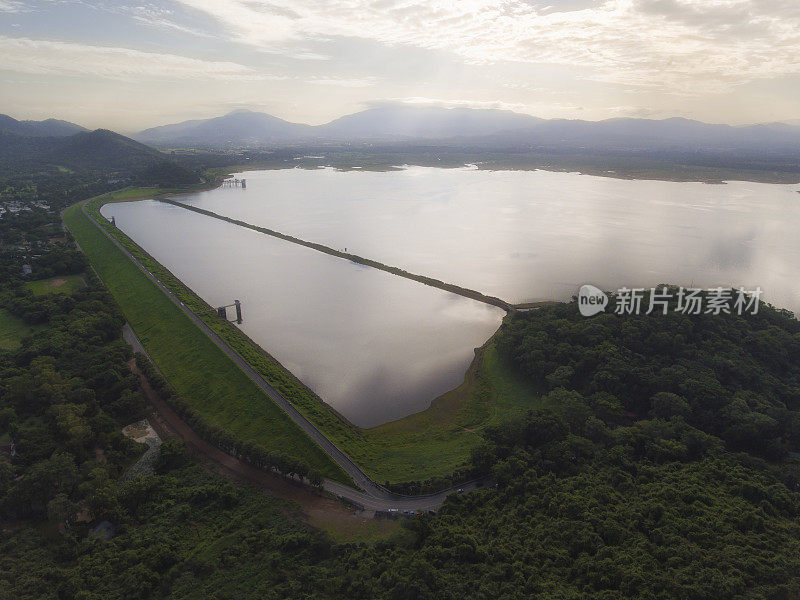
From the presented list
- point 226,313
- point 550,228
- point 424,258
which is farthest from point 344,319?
point 550,228

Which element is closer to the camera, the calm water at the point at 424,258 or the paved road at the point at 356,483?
the paved road at the point at 356,483

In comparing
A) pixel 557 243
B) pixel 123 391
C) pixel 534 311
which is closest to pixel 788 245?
pixel 557 243

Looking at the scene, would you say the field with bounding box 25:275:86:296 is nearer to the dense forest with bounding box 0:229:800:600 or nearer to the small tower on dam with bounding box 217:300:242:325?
the small tower on dam with bounding box 217:300:242:325

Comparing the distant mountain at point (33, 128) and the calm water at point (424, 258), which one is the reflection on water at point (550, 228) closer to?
the calm water at point (424, 258)

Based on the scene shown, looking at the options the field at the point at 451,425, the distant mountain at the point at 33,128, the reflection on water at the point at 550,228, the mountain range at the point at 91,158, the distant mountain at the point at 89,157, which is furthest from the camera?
the distant mountain at the point at 33,128

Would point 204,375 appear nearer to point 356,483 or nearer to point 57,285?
point 356,483

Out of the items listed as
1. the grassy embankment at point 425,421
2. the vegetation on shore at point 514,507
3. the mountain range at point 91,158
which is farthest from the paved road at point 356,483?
the mountain range at point 91,158

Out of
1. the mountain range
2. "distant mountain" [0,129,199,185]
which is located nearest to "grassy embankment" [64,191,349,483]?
the mountain range
